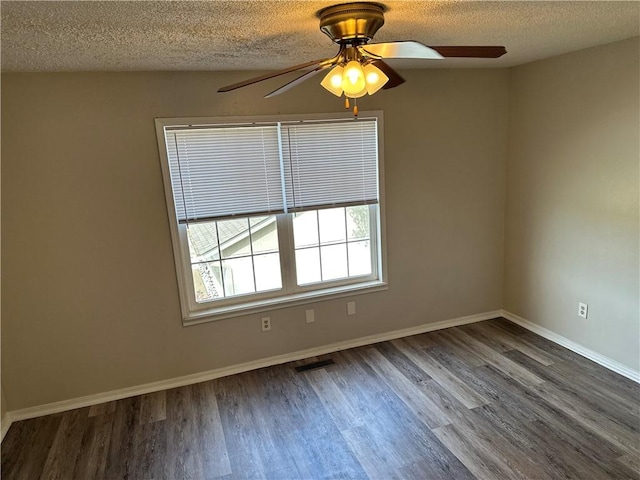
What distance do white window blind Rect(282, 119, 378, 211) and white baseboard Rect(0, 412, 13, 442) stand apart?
96.7 inches

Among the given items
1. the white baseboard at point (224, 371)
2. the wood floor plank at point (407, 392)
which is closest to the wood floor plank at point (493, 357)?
the white baseboard at point (224, 371)

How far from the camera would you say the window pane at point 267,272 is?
132 inches

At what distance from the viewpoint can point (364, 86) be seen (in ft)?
5.45

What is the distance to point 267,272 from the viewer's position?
134 inches

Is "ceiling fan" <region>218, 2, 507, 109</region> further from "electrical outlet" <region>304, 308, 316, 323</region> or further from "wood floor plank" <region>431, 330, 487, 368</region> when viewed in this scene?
"wood floor plank" <region>431, 330, 487, 368</region>

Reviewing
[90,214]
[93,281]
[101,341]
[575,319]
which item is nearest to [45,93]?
[90,214]

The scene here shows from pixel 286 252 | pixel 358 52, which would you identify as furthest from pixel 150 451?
pixel 358 52

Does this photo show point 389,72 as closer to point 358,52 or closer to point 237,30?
point 358,52

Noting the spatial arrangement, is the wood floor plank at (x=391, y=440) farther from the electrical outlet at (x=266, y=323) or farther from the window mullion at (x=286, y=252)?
the window mullion at (x=286, y=252)

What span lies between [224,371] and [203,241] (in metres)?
1.07

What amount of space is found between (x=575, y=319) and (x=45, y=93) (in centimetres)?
420

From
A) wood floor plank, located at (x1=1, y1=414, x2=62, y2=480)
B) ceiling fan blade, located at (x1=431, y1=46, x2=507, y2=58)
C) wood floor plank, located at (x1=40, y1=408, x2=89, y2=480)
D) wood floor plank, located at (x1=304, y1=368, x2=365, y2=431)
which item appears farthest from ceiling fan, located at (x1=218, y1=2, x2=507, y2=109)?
wood floor plank, located at (x1=1, y1=414, x2=62, y2=480)

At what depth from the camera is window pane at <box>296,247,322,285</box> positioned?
346 centimetres

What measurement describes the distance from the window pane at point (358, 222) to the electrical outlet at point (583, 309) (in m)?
1.78
